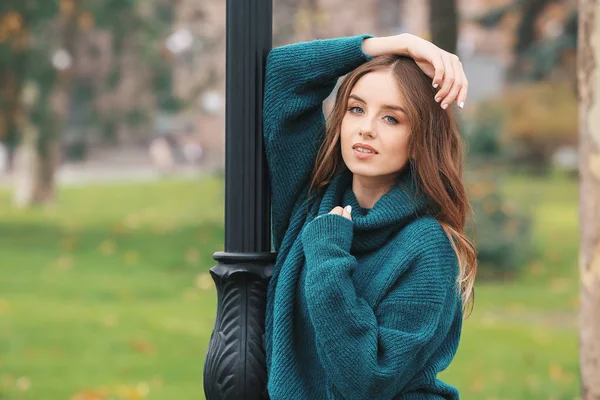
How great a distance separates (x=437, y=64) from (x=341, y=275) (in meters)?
0.54

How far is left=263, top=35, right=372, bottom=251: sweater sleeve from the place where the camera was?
2.44 m

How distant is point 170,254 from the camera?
434 inches

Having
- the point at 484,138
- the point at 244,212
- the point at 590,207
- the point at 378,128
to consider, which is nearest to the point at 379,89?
the point at 378,128

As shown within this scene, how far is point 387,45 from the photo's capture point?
2410 millimetres

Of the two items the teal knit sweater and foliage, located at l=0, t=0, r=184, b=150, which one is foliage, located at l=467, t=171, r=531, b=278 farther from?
the teal knit sweater

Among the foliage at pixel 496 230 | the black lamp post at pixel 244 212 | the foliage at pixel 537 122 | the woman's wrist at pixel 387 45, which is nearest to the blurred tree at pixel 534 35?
the foliage at pixel 496 230

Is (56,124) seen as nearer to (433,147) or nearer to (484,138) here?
(484,138)

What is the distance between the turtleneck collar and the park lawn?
395cm

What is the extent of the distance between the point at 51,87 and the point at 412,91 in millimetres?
9678

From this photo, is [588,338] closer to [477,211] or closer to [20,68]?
[477,211]

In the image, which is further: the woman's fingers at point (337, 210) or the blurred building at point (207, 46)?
the blurred building at point (207, 46)

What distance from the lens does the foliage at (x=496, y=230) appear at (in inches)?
394

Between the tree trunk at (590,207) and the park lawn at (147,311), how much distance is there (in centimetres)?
214

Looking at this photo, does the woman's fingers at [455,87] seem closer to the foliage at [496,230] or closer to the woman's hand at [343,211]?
the woman's hand at [343,211]
